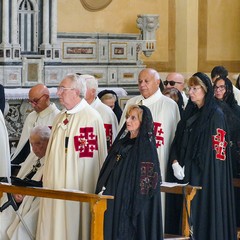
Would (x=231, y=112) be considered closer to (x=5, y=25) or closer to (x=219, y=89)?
(x=219, y=89)

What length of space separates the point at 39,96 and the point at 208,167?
2.21 meters

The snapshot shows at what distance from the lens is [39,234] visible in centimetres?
872

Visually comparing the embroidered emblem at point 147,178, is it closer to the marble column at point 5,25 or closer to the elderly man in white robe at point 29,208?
the elderly man in white robe at point 29,208

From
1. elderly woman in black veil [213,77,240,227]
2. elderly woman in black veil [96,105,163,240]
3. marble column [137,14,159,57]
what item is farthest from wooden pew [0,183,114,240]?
marble column [137,14,159,57]

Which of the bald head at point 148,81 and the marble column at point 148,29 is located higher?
the marble column at point 148,29

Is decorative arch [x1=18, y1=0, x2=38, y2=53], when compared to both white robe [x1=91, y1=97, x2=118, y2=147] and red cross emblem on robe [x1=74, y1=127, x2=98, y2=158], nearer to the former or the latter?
white robe [x1=91, y1=97, x2=118, y2=147]

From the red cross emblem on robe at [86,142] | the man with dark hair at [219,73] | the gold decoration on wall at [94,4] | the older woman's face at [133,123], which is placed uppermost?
the gold decoration on wall at [94,4]

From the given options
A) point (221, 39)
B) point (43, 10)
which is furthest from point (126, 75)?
point (221, 39)

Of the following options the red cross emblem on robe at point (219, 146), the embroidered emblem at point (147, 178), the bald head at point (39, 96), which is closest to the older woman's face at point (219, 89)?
the red cross emblem on robe at point (219, 146)

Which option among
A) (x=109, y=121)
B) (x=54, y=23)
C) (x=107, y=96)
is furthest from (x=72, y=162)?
(x=54, y=23)

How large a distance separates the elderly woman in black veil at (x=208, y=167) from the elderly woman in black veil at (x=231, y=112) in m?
0.80

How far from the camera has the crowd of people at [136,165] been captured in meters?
8.10

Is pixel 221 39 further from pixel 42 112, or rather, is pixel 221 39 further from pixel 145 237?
pixel 145 237

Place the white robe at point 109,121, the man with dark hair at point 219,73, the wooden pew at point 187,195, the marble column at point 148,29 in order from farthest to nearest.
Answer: the marble column at point 148,29 → the man with dark hair at point 219,73 → the white robe at point 109,121 → the wooden pew at point 187,195
